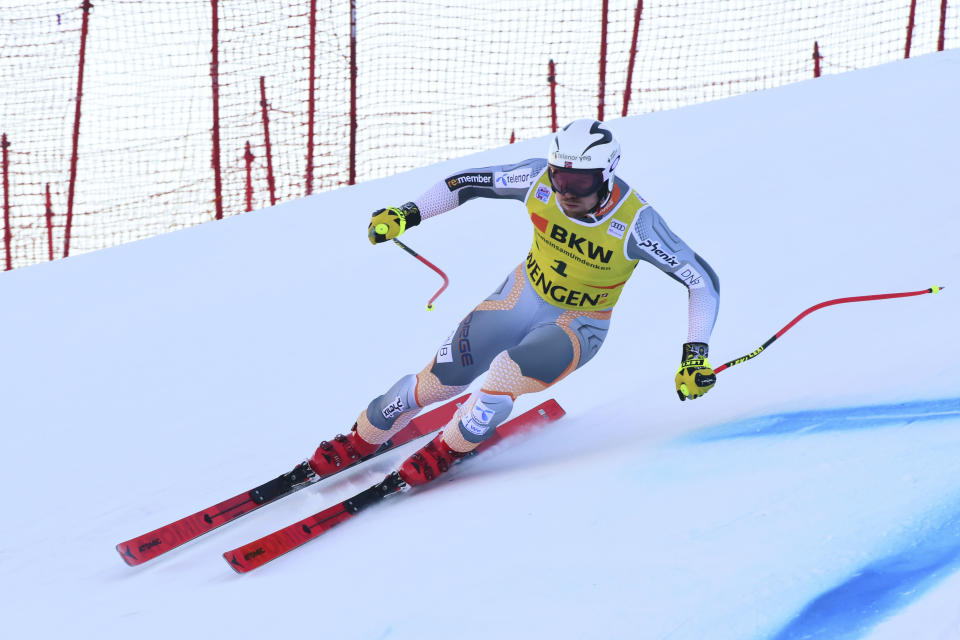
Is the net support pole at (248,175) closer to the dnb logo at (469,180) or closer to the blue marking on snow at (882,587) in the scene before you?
the dnb logo at (469,180)

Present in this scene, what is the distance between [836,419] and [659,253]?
2.67 feet

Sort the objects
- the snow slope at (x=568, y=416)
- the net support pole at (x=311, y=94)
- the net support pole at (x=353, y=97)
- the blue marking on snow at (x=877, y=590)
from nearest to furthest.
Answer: the blue marking on snow at (x=877, y=590), the snow slope at (x=568, y=416), the net support pole at (x=353, y=97), the net support pole at (x=311, y=94)

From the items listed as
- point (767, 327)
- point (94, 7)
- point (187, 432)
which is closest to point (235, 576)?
point (187, 432)

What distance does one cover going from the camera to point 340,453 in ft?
12.1

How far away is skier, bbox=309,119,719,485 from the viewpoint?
10.5 ft

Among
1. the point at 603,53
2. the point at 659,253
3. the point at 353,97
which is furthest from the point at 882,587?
the point at 603,53

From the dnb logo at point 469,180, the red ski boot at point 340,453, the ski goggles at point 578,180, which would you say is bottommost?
the red ski boot at point 340,453

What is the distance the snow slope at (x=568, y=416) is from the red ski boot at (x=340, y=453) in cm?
9

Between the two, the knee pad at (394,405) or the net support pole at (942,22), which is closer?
the knee pad at (394,405)

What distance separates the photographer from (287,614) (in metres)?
2.44

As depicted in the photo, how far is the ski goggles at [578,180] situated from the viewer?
316 centimetres

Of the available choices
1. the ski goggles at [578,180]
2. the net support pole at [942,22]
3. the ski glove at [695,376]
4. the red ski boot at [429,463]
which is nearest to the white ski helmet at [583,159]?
the ski goggles at [578,180]

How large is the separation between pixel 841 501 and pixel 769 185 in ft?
13.0

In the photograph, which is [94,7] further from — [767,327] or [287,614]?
[287,614]
